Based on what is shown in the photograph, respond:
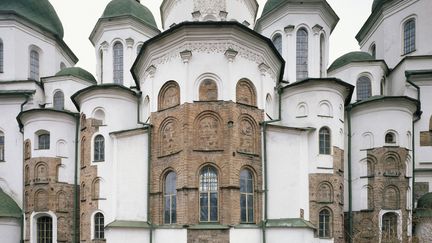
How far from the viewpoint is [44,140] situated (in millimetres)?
25141

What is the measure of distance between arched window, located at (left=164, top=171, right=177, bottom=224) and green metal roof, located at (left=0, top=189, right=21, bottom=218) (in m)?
10.3

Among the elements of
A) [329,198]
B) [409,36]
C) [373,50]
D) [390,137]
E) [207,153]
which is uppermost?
[409,36]

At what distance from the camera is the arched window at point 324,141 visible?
21172 mm

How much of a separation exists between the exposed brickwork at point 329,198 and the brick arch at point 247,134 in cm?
345

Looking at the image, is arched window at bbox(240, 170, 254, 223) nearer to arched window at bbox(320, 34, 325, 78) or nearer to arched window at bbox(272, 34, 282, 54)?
arched window at bbox(320, 34, 325, 78)

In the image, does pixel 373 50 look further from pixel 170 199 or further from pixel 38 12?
pixel 38 12

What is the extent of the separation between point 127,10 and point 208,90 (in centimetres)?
1251

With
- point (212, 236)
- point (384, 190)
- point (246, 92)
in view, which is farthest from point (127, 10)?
point (384, 190)

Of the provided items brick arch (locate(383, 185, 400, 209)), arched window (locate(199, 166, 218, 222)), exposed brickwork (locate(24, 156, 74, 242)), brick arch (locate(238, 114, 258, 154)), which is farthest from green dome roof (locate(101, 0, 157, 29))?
brick arch (locate(383, 185, 400, 209))

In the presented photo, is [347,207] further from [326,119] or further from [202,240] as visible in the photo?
[202,240]

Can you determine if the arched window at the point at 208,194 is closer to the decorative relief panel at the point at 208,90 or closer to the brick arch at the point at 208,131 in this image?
the brick arch at the point at 208,131

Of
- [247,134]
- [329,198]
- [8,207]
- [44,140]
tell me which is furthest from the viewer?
[44,140]

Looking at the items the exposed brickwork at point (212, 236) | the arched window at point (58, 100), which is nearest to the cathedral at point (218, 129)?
the exposed brickwork at point (212, 236)

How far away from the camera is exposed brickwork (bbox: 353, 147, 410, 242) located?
2184 cm
